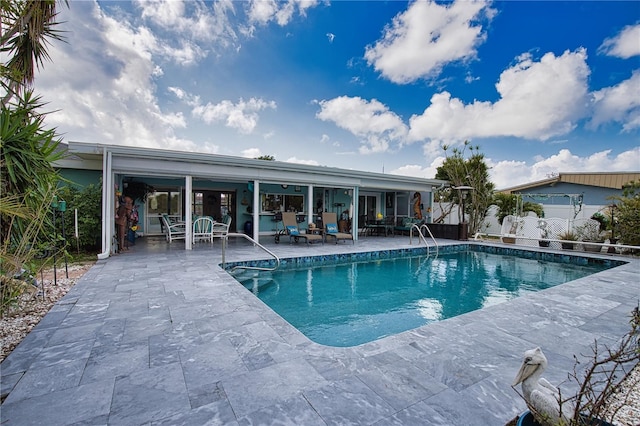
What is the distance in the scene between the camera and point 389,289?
629 cm

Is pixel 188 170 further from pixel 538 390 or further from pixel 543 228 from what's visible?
pixel 543 228

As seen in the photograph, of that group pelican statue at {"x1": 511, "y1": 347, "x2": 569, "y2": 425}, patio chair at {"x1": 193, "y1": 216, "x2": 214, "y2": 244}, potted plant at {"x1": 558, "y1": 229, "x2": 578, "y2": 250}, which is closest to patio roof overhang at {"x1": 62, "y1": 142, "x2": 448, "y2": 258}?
patio chair at {"x1": 193, "y1": 216, "x2": 214, "y2": 244}

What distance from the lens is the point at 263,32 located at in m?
11.6

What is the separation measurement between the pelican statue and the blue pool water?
7.53 ft

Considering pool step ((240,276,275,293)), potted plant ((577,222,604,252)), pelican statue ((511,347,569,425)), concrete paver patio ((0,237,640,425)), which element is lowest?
pool step ((240,276,275,293))

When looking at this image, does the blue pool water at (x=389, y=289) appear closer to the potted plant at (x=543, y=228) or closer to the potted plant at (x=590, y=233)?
the potted plant at (x=590, y=233)

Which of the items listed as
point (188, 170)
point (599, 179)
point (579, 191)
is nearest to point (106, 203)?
point (188, 170)

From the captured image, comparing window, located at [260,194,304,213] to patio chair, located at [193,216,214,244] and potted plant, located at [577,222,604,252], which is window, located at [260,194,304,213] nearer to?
patio chair, located at [193,216,214,244]

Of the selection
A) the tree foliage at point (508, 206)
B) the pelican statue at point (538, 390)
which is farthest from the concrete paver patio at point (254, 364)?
the tree foliage at point (508, 206)

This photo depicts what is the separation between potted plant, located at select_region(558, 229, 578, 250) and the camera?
1045cm

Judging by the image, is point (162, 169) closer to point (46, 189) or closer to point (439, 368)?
point (46, 189)

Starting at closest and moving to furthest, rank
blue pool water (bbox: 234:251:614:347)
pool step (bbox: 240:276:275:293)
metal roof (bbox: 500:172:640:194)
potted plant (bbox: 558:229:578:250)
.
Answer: blue pool water (bbox: 234:251:614:347) < pool step (bbox: 240:276:275:293) < potted plant (bbox: 558:229:578:250) < metal roof (bbox: 500:172:640:194)

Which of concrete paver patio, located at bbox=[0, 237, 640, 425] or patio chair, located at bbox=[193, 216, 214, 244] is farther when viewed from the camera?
patio chair, located at bbox=[193, 216, 214, 244]

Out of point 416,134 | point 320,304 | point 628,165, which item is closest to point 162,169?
point 320,304
